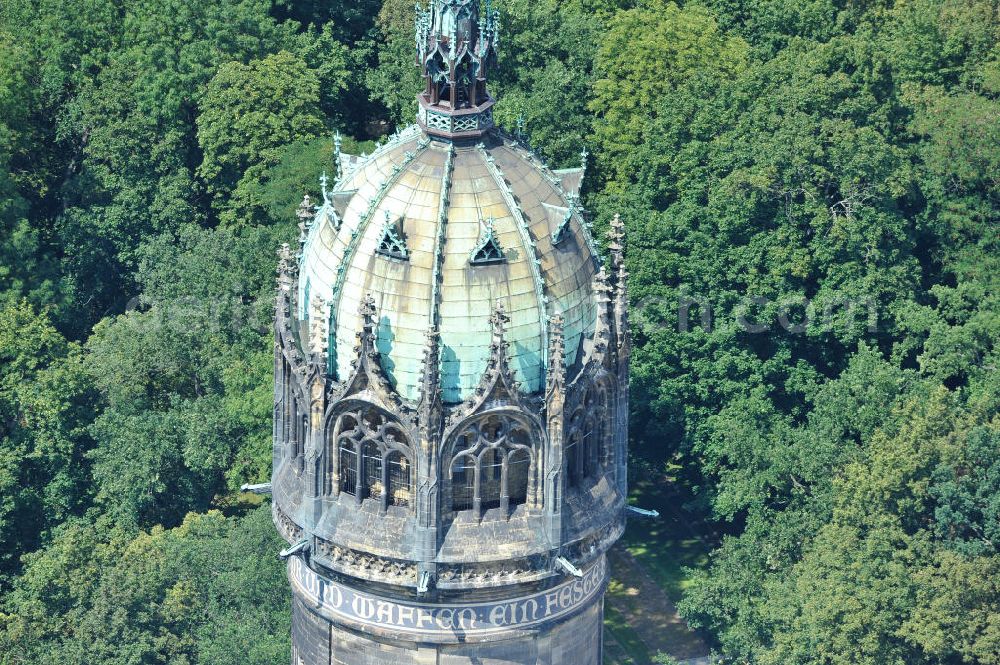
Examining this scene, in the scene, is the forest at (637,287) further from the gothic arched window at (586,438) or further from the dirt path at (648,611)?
the gothic arched window at (586,438)

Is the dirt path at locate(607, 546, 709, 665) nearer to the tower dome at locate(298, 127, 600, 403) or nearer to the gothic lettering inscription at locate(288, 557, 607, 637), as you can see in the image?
the gothic lettering inscription at locate(288, 557, 607, 637)

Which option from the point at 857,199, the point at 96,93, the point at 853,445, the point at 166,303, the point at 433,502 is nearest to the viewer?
the point at 433,502

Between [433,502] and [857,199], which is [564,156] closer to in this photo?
[857,199]

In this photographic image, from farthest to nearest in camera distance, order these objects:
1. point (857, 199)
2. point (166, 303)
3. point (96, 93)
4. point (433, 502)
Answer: point (96, 93) → point (166, 303) → point (857, 199) → point (433, 502)

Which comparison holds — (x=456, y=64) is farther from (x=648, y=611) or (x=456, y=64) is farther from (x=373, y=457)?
(x=648, y=611)

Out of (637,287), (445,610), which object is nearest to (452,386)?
(445,610)

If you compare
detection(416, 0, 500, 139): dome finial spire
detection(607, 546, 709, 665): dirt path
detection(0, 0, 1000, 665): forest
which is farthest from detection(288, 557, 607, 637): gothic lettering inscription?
detection(607, 546, 709, 665): dirt path

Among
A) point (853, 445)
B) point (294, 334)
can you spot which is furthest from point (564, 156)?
point (294, 334)

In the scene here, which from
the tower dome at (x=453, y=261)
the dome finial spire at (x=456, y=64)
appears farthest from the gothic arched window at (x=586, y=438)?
the dome finial spire at (x=456, y=64)
